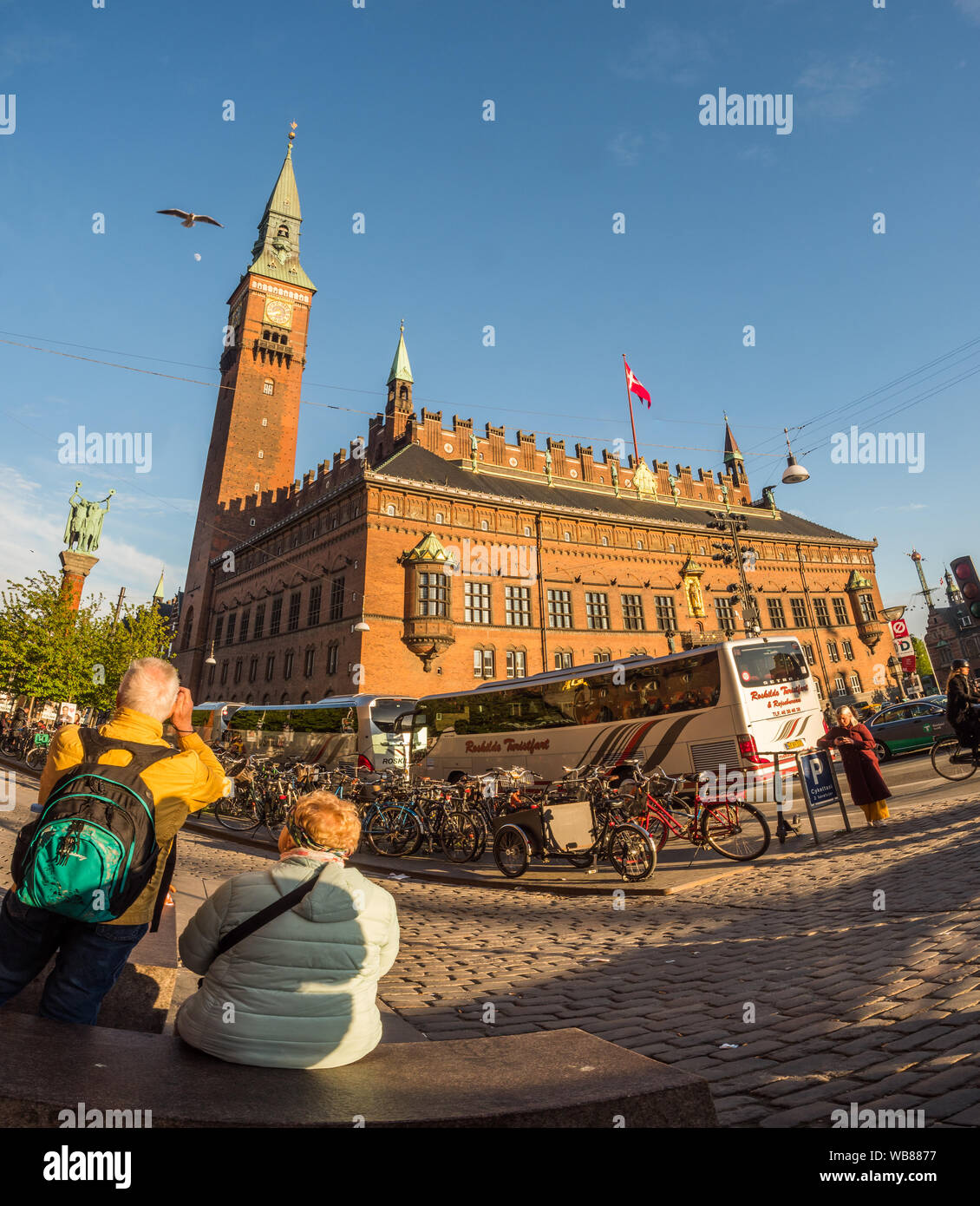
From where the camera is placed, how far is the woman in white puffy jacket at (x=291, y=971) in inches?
89.7

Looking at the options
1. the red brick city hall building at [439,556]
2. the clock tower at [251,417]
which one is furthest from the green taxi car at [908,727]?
the clock tower at [251,417]

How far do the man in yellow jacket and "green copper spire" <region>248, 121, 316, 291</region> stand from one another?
55553mm

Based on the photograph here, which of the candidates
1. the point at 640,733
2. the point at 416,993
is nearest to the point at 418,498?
the point at 640,733

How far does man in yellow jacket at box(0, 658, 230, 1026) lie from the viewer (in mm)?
2619

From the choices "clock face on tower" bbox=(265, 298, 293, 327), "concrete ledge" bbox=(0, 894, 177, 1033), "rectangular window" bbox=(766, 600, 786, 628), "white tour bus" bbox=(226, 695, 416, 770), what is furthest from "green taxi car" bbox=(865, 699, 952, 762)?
"clock face on tower" bbox=(265, 298, 293, 327)

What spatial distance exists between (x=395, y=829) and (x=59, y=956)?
9.48 m

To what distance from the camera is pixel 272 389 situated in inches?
1877

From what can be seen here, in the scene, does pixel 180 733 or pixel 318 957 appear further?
pixel 180 733

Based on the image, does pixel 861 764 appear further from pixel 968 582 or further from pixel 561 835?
pixel 561 835

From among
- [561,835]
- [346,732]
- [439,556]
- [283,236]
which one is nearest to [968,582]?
[561,835]

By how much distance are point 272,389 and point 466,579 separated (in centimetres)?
2515

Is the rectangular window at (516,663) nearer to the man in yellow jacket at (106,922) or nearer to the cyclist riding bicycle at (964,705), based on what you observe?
the cyclist riding bicycle at (964,705)

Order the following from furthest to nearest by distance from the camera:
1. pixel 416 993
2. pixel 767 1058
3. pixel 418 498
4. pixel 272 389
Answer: pixel 272 389 < pixel 418 498 < pixel 416 993 < pixel 767 1058
